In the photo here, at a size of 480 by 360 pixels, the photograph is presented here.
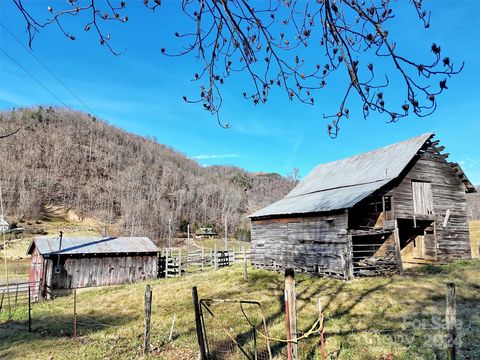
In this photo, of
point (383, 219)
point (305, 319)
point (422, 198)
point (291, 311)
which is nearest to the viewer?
point (291, 311)

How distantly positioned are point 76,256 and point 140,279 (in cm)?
558

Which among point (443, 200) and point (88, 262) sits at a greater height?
point (443, 200)

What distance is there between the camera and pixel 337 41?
10.5 ft

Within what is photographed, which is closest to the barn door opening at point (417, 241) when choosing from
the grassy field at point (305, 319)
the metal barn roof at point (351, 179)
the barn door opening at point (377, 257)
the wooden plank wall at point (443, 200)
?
the wooden plank wall at point (443, 200)

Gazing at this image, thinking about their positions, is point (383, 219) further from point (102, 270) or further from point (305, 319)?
point (102, 270)

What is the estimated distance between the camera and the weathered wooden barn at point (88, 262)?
25406mm

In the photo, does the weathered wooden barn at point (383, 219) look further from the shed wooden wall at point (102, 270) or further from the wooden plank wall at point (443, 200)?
the shed wooden wall at point (102, 270)

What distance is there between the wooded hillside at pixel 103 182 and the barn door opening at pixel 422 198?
64.6 metres

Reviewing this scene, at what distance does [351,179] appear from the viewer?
24.1 metres

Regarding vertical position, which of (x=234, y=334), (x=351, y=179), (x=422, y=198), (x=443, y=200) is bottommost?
(x=234, y=334)

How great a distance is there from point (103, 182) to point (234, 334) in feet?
353

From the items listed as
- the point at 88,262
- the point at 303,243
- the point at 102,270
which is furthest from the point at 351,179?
the point at 88,262

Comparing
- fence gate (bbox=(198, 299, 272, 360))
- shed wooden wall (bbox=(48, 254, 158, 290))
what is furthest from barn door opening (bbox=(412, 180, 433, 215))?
shed wooden wall (bbox=(48, 254, 158, 290))

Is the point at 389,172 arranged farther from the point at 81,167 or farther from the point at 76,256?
the point at 81,167
